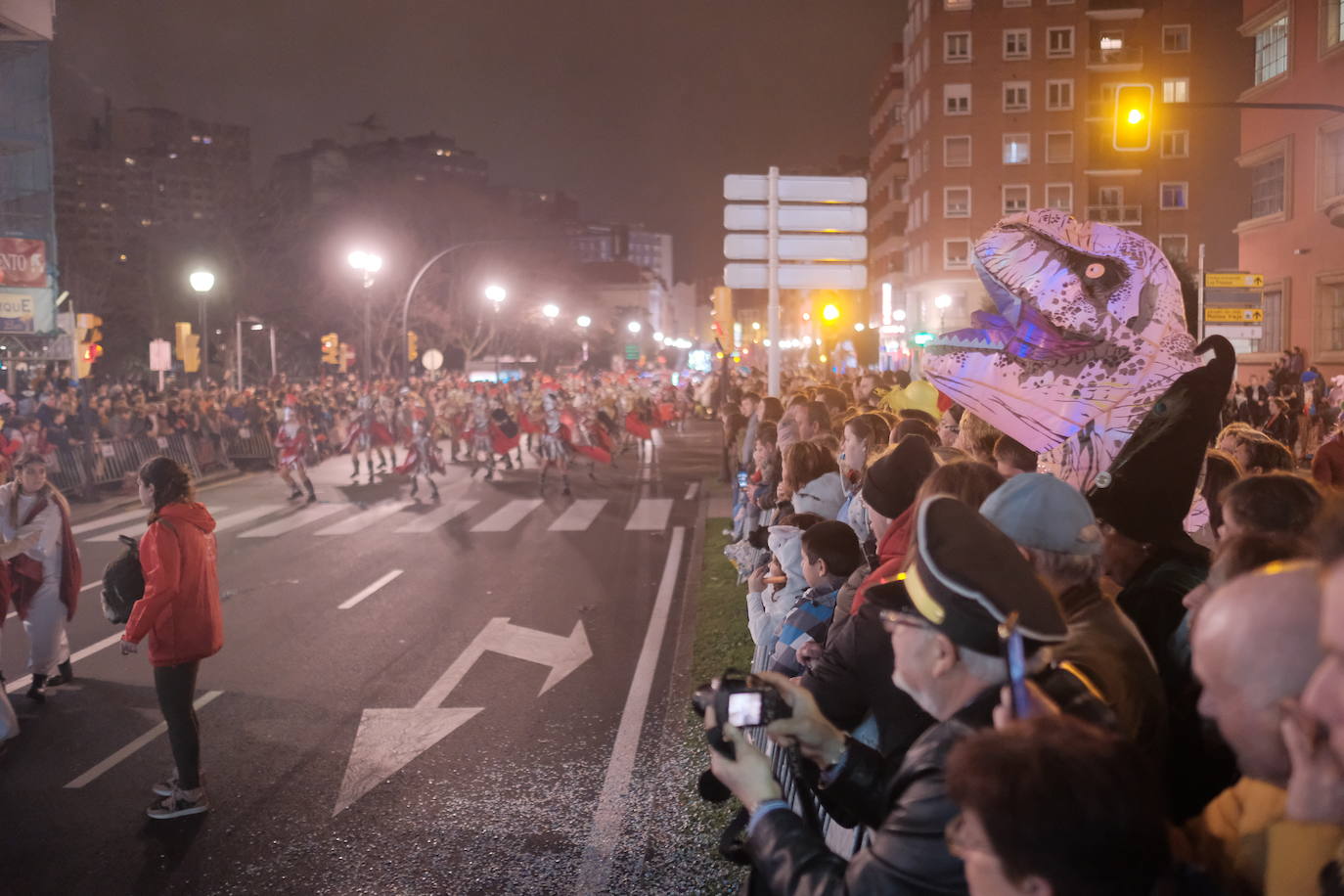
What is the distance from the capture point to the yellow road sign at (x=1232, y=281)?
45.0 ft

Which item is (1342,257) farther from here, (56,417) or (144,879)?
(56,417)

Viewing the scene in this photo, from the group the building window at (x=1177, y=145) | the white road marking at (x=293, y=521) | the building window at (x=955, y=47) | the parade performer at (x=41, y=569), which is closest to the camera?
the parade performer at (x=41, y=569)

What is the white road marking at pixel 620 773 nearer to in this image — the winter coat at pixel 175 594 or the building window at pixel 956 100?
the winter coat at pixel 175 594

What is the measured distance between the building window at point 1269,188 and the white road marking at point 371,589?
20604 millimetres

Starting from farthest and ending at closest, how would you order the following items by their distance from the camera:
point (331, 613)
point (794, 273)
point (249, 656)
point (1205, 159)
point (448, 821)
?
point (1205, 159) → point (794, 273) → point (331, 613) → point (249, 656) → point (448, 821)

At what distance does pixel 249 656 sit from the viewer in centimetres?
895

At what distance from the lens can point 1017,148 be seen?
5238cm

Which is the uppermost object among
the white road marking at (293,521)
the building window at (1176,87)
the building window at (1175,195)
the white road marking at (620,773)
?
the building window at (1176,87)

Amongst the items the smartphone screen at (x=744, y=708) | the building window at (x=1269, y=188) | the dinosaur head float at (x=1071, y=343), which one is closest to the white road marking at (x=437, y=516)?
the dinosaur head float at (x=1071, y=343)

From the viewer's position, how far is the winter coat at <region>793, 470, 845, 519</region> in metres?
6.71

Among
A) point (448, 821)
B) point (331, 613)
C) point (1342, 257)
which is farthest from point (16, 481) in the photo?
point (1342, 257)

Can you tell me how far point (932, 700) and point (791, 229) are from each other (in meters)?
10.8

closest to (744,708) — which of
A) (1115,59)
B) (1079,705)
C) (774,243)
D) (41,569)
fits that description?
(1079,705)

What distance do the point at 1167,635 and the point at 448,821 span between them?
3795mm
